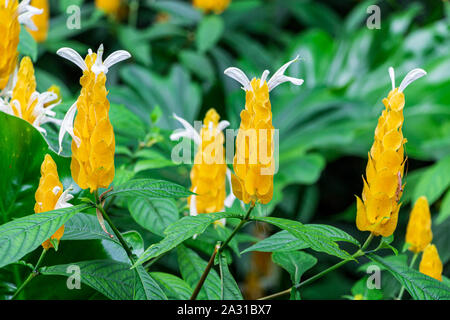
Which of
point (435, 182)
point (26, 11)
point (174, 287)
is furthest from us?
point (435, 182)

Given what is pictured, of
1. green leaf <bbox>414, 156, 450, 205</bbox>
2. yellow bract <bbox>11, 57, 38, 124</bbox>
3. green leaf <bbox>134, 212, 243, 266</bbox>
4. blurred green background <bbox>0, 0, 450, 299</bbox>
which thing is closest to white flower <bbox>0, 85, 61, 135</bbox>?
yellow bract <bbox>11, 57, 38, 124</bbox>

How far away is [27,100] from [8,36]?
0.07 metres

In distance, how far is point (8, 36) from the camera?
53cm

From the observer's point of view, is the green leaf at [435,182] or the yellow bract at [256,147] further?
the green leaf at [435,182]

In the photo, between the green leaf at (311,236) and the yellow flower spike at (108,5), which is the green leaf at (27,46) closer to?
the green leaf at (311,236)

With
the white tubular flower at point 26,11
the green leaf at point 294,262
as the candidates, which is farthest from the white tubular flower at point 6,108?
the green leaf at point 294,262

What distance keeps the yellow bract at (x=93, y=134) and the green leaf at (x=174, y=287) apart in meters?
0.13

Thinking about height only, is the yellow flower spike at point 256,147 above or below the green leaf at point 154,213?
above

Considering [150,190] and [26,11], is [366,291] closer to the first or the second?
[150,190]

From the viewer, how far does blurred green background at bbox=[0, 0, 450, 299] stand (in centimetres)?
153

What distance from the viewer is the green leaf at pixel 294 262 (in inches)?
21.2

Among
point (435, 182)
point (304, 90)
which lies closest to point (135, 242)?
point (435, 182)
